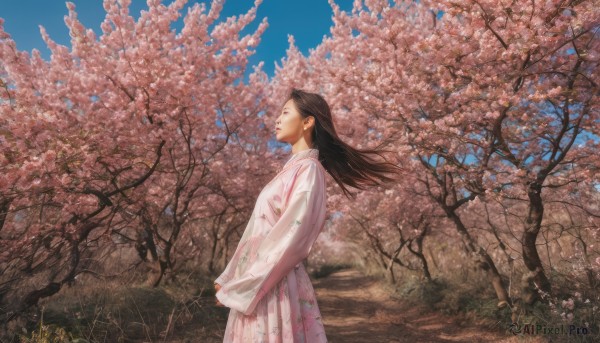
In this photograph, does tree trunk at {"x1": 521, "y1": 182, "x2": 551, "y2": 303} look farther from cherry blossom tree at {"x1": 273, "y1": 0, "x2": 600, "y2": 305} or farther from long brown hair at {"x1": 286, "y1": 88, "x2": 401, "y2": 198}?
long brown hair at {"x1": 286, "y1": 88, "x2": 401, "y2": 198}

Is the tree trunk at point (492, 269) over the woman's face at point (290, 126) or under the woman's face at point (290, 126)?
under

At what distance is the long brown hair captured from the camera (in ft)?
8.40

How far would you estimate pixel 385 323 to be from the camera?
8.34 metres

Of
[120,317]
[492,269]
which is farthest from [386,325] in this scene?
[120,317]

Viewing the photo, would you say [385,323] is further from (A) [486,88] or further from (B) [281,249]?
(B) [281,249]

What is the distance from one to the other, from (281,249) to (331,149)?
963mm

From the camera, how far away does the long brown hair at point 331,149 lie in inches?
101

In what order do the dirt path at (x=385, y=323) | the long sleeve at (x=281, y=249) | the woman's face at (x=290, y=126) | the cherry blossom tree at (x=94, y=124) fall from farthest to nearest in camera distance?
the dirt path at (x=385, y=323) < the cherry blossom tree at (x=94, y=124) < the woman's face at (x=290, y=126) < the long sleeve at (x=281, y=249)

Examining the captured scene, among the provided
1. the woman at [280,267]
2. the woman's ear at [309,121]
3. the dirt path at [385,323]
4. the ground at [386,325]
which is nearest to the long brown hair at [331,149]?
the woman's ear at [309,121]

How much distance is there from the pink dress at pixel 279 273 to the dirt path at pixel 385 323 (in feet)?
15.7

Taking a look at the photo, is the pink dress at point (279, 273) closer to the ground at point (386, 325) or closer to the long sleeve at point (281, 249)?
the long sleeve at point (281, 249)

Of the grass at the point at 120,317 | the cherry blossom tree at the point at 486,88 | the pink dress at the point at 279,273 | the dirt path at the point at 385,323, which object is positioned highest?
the cherry blossom tree at the point at 486,88

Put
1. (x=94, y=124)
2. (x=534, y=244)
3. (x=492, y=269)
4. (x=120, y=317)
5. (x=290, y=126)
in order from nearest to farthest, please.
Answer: (x=290, y=126), (x=94, y=124), (x=120, y=317), (x=534, y=244), (x=492, y=269)

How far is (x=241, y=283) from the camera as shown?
1.93 metres
